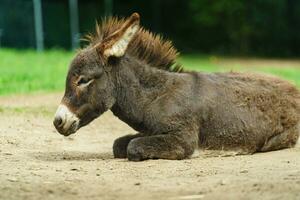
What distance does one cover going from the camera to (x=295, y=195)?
6.84 meters

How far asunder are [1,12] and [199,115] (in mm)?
20684

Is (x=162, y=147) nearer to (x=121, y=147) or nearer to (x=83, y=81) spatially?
(x=121, y=147)

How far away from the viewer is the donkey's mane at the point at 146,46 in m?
10.2

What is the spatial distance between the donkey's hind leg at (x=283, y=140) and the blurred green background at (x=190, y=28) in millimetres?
15425

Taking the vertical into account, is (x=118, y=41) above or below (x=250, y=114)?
above

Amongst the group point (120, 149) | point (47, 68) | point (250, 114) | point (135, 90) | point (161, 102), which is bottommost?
point (47, 68)

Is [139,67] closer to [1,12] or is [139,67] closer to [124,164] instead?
[124,164]

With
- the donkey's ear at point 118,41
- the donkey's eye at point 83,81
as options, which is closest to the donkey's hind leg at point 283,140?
the donkey's ear at point 118,41

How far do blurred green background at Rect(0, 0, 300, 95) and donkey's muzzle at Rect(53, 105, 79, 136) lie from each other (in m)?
15.6

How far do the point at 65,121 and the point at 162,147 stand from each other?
1195 mm

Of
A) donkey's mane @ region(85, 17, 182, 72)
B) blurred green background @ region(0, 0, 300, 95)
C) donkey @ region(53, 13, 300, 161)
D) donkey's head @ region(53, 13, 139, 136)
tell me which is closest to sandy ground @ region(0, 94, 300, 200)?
donkey @ region(53, 13, 300, 161)

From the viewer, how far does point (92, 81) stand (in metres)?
9.83

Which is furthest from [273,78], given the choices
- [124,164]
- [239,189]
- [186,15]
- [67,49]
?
[186,15]

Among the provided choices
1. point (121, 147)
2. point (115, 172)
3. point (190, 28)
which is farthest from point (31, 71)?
point (190, 28)
